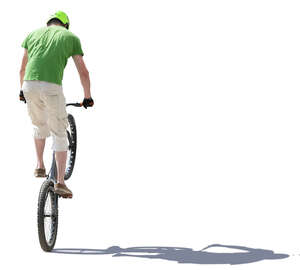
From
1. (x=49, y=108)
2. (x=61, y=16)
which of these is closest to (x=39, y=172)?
(x=49, y=108)

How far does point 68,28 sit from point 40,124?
133 centimetres

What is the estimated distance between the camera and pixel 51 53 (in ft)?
28.9

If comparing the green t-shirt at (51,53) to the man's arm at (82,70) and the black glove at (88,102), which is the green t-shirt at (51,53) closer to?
the man's arm at (82,70)

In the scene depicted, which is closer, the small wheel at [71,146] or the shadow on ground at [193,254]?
the shadow on ground at [193,254]

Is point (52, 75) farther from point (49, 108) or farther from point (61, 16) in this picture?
point (61, 16)

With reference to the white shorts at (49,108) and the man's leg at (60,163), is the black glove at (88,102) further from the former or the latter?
the man's leg at (60,163)

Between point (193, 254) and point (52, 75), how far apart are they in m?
2.87

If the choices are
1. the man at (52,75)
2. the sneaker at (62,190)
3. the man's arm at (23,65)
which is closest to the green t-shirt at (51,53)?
the man at (52,75)

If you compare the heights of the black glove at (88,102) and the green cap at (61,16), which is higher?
the green cap at (61,16)

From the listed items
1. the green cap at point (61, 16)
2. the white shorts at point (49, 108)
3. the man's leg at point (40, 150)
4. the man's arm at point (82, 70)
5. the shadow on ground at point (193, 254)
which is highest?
the green cap at point (61, 16)

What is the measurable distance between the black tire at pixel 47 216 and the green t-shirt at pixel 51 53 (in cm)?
138

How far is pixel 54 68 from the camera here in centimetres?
880

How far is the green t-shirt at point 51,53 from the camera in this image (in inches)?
346

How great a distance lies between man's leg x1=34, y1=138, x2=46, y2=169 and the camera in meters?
Answer: 9.56
